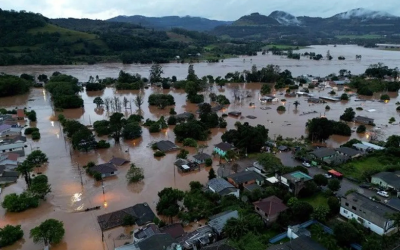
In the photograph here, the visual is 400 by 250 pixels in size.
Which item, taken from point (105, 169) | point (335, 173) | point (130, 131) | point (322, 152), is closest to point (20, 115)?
point (130, 131)

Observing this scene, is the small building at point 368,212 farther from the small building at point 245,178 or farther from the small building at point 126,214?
the small building at point 126,214

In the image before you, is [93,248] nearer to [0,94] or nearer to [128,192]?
[128,192]

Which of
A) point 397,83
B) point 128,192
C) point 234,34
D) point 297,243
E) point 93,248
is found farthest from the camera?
point 234,34

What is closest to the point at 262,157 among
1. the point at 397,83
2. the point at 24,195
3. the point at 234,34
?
the point at 24,195

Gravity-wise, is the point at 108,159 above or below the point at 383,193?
below

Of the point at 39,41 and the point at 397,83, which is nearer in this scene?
the point at 397,83

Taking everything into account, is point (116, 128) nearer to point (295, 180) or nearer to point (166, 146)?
point (166, 146)

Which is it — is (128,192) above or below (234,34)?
below
